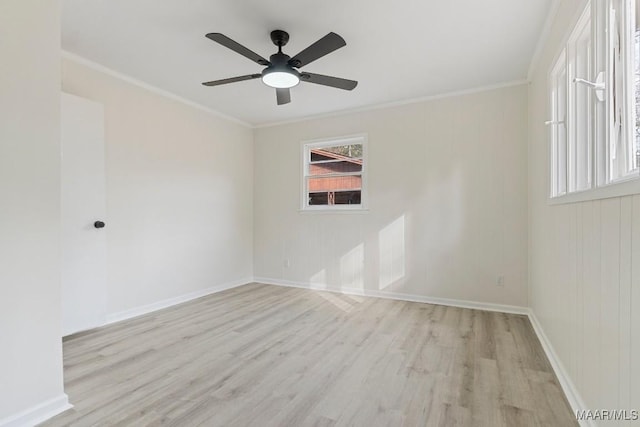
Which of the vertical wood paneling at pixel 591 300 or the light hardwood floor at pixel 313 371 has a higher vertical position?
the vertical wood paneling at pixel 591 300

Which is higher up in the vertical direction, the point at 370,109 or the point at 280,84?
the point at 370,109

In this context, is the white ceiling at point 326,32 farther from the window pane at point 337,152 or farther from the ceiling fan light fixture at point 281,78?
the window pane at point 337,152

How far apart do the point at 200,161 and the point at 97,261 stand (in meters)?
1.80

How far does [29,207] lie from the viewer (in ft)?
5.27

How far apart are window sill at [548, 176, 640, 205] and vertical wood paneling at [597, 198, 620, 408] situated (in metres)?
0.04

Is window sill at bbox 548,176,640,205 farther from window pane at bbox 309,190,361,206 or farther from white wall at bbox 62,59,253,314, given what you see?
white wall at bbox 62,59,253,314

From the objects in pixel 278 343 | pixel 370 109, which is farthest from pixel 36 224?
pixel 370 109

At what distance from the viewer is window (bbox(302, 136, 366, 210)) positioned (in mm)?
4383

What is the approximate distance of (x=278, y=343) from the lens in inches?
105

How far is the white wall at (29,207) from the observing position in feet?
4.99

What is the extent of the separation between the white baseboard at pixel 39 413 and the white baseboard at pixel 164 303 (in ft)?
5.06

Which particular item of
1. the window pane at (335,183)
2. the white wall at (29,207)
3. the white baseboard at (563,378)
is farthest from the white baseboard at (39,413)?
the window pane at (335,183)

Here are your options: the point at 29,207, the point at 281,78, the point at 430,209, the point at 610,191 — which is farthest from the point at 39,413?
the point at 430,209

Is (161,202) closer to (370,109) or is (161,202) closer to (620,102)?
(370,109)
